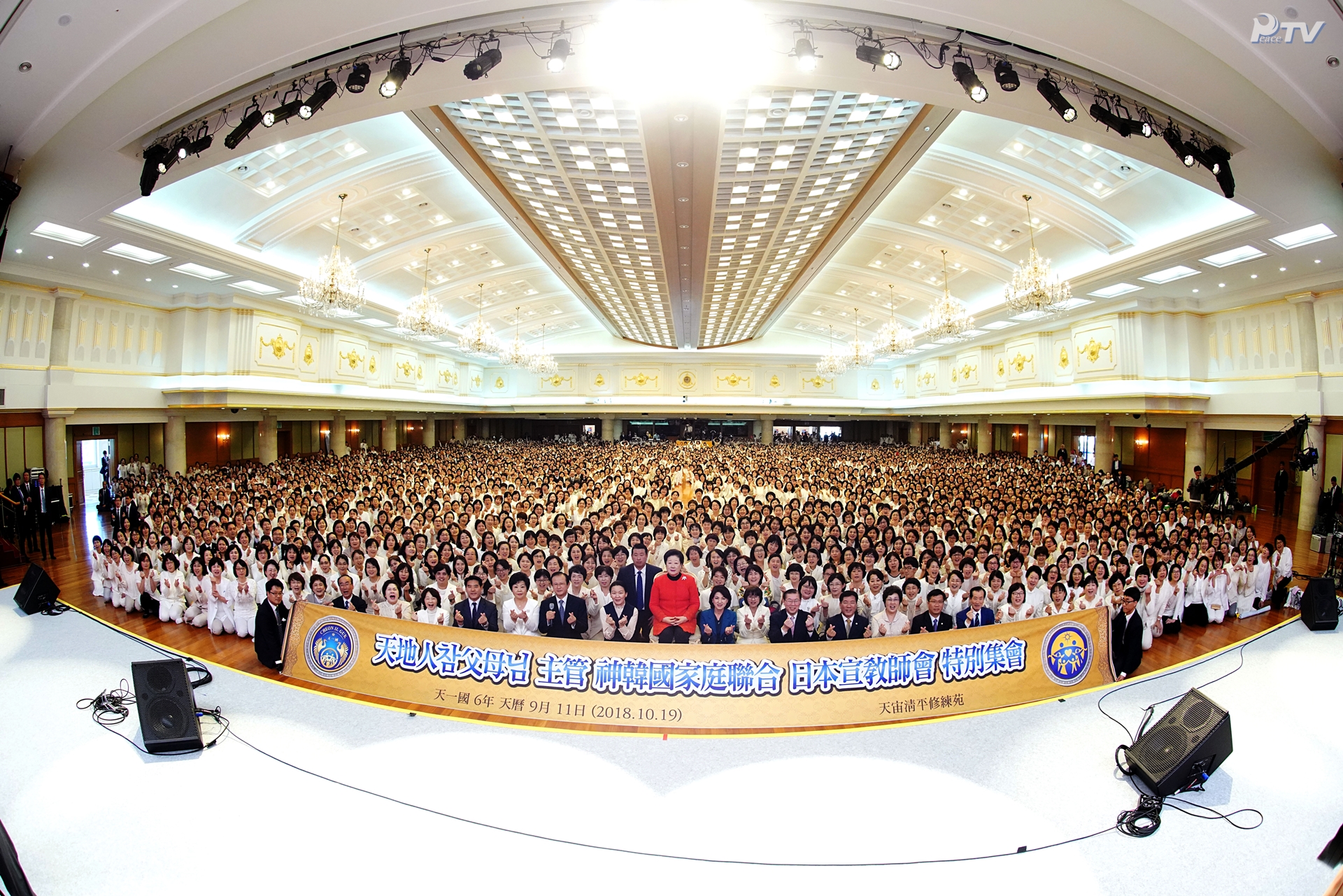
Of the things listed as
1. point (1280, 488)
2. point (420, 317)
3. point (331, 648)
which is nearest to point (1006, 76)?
point (331, 648)

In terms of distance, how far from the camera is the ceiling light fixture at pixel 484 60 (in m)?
4.85

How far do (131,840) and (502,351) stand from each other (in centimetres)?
2029

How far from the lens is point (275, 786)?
10.7 feet

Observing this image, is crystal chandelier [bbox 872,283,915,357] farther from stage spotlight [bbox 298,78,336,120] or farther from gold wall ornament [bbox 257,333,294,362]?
gold wall ornament [bbox 257,333,294,362]

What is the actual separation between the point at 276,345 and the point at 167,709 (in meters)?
16.7

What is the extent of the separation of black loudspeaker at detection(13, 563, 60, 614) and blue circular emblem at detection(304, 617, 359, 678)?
4.21 metres

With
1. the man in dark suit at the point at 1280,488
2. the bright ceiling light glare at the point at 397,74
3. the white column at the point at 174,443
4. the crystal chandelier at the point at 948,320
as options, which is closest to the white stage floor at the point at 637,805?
the bright ceiling light glare at the point at 397,74

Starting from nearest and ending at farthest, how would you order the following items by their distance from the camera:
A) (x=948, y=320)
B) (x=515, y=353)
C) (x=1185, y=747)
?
(x=1185, y=747)
(x=948, y=320)
(x=515, y=353)

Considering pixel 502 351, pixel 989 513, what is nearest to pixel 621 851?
pixel 989 513

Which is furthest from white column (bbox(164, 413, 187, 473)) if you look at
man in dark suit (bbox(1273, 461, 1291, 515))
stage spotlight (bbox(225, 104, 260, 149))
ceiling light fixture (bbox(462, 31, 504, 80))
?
man in dark suit (bbox(1273, 461, 1291, 515))

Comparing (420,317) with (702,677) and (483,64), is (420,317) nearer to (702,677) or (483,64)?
(483,64)

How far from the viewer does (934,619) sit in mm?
4953

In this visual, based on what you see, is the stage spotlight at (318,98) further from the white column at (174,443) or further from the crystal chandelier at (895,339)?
the crystal chandelier at (895,339)

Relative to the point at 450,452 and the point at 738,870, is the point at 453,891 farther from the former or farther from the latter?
the point at 450,452
